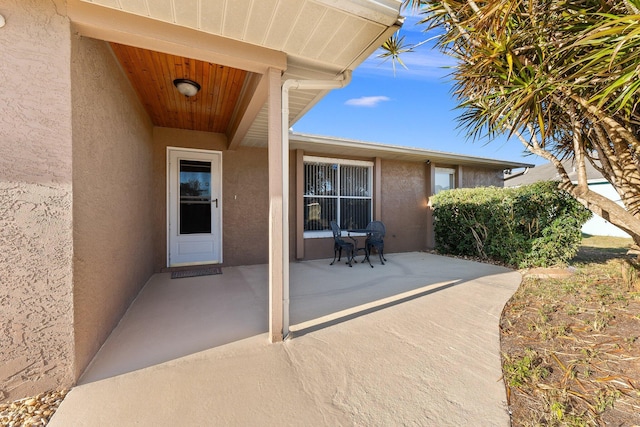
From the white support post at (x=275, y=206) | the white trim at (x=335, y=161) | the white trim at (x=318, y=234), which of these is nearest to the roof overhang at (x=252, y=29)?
the white support post at (x=275, y=206)

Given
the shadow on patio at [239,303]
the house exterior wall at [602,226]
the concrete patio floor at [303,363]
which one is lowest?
the concrete patio floor at [303,363]

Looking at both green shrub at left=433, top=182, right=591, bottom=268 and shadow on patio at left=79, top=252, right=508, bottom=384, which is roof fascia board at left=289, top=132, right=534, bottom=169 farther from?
shadow on patio at left=79, top=252, right=508, bottom=384

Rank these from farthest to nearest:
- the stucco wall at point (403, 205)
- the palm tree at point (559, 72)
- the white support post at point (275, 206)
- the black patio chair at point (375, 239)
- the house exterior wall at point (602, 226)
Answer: the house exterior wall at point (602, 226)
the stucco wall at point (403, 205)
the black patio chair at point (375, 239)
the white support post at point (275, 206)
the palm tree at point (559, 72)

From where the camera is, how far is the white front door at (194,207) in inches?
199

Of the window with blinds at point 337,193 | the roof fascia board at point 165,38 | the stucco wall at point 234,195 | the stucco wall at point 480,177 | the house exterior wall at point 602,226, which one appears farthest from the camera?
the house exterior wall at point 602,226

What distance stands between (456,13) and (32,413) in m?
5.34

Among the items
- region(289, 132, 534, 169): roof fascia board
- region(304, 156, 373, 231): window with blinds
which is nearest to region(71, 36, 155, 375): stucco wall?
region(289, 132, 534, 169): roof fascia board

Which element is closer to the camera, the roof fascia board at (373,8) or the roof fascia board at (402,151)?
the roof fascia board at (373,8)

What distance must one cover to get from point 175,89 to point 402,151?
5165mm

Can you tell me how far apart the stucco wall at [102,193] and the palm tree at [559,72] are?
11.4 ft

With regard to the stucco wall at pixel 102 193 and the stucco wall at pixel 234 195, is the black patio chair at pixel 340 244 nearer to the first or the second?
the stucco wall at pixel 234 195

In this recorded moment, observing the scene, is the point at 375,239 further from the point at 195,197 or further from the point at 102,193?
the point at 102,193

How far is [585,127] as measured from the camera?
388 centimetres

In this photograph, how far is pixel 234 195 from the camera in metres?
5.48
